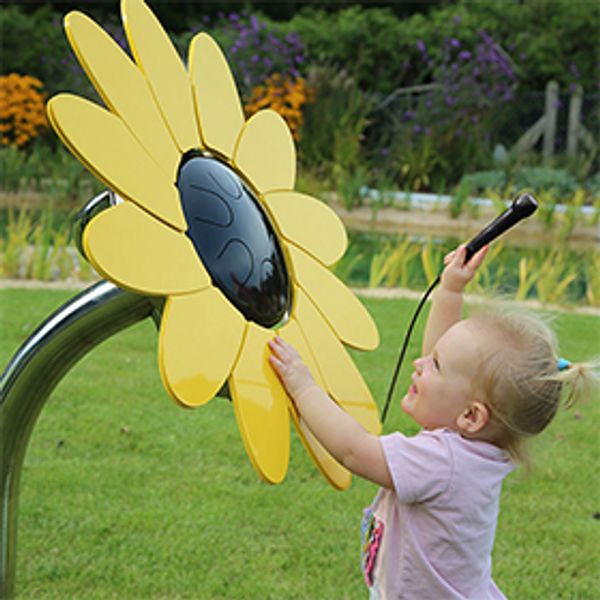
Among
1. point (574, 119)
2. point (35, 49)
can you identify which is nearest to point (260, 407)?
point (574, 119)

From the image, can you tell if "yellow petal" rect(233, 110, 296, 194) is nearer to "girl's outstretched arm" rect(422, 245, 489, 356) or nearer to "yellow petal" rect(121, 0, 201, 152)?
"yellow petal" rect(121, 0, 201, 152)

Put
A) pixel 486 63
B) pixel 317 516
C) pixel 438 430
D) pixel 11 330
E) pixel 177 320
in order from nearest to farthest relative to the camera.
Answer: pixel 177 320
pixel 438 430
pixel 317 516
pixel 11 330
pixel 486 63

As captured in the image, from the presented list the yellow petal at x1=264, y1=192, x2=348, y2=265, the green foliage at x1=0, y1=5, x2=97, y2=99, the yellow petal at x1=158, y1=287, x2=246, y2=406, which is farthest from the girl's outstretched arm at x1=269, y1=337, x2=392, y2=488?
the green foliage at x1=0, y1=5, x2=97, y2=99

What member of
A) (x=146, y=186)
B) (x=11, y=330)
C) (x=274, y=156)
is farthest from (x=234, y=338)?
(x=11, y=330)

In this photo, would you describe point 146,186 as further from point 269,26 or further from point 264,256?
point 269,26

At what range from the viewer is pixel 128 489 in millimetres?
3098

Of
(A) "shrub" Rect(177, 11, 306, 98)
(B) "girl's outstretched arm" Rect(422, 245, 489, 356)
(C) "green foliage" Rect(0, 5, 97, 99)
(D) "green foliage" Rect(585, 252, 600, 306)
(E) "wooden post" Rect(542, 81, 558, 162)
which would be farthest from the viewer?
(C) "green foliage" Rect(0, 5, 97, 99)

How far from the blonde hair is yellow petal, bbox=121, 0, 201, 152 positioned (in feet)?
2.13

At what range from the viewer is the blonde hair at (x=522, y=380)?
168cm

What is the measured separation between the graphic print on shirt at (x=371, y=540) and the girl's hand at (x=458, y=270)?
19.9 inches

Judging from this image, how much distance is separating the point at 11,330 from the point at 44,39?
9.63m

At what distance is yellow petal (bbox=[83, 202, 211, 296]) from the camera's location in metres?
1.36

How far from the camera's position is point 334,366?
6.01ft

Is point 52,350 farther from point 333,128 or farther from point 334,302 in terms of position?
point 333,128
